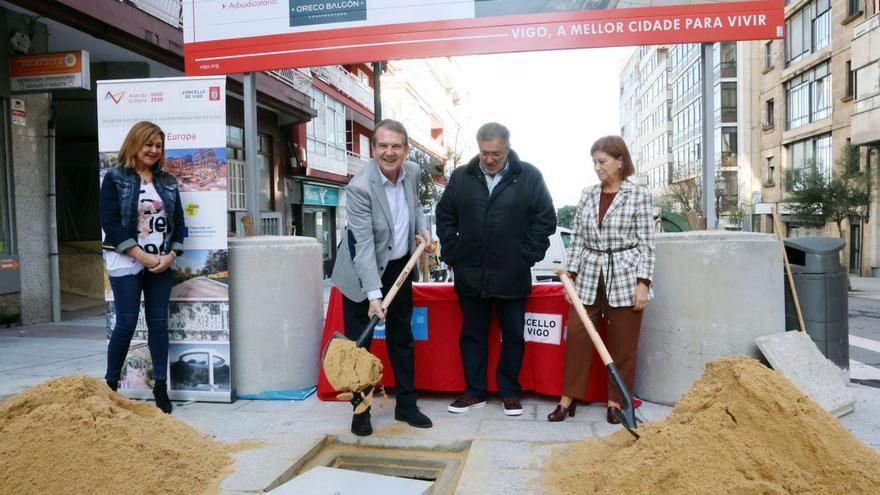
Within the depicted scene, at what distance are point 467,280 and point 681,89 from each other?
5420cm

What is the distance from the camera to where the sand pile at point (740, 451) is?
244 cm

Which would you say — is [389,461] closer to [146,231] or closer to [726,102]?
[146,231]

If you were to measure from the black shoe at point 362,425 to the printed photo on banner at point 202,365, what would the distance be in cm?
130

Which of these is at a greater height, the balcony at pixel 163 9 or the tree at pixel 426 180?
the balcony at pixel 163 9

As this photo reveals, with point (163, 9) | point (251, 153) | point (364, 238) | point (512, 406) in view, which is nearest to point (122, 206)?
point (251, 153)

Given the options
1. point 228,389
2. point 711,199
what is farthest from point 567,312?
point 228,389

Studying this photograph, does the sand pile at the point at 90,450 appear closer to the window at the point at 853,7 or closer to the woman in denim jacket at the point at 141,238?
the woman in denim jacket at the point at 141,238

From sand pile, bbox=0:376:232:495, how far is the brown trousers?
2.19m

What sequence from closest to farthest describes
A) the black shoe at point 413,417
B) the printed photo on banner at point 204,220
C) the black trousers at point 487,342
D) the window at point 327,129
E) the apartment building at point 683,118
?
the black shoe at point 413,417, the black trousers at point 487,342, the printed photo on banner at point 204,220, the window at point 327,129, the apartment building at point 683,118

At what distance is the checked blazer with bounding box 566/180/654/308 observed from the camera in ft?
12.7

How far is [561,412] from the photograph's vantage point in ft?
12.9

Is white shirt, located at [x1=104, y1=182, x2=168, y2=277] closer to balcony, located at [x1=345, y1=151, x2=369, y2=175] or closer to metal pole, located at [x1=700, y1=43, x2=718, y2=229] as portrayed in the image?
metal pole, located at [x1=700, y1=43, x2=718, y2=229]

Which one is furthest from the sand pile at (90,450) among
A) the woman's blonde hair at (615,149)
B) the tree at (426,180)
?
the tree at (426,180)

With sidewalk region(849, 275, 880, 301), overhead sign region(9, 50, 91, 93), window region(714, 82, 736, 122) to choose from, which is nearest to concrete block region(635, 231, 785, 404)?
overhead sign region(9, 50, 91, 93)
